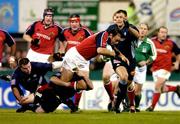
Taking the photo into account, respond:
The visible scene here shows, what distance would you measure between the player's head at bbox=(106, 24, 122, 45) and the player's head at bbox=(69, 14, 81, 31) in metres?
2.46

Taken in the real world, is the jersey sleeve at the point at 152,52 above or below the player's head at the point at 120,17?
below

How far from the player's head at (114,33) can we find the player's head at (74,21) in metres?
2.46

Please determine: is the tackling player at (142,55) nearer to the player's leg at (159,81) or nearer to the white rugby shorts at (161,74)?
the player's leg at (159,81)

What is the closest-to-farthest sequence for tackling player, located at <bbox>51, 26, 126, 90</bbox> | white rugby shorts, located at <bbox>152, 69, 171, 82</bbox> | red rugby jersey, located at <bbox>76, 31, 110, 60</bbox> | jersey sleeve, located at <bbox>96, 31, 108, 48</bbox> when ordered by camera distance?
jersey sleeve, located at <bbox>96, 31, 108, 48</bbox>, red rugby jersey, located at <bbox>76, 31, 110, 60</bbox>, tackling player, located at <bbox>51, 26, 126, 90</bbox>, white rugby shorts, located at <bbox>152, 69, 171, 82</bbox>

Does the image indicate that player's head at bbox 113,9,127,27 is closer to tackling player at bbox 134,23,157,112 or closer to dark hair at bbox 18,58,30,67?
dark hair at bbox 18,58,30,67

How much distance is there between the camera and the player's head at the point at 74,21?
2148cm

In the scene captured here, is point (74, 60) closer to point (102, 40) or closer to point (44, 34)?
point (102, 40)

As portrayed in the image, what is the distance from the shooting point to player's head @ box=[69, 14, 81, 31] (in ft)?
70.5

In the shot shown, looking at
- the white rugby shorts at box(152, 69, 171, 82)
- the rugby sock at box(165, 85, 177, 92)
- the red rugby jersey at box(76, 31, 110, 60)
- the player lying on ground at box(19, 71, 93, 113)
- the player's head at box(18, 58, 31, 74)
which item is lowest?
the rugby sock at box(165, 85, 177, 92)

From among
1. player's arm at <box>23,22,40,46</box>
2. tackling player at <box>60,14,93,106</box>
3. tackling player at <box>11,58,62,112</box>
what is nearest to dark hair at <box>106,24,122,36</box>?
tackling player at <box>11,58,62,112</box>

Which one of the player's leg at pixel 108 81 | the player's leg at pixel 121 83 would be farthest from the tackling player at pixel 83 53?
the player's leg at pixel 108 81

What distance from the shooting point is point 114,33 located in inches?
744

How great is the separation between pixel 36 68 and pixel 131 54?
78.1 inches

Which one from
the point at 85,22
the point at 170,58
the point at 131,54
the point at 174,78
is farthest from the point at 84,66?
the point at 85,22
